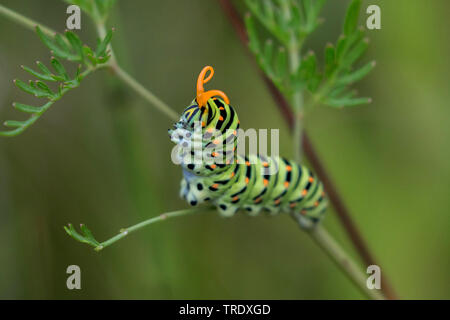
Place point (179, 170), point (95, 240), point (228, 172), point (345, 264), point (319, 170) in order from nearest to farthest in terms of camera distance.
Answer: point (95, 240) < point (228, 172) < point (345, 264) < point (319, 170) < point (179, 170)

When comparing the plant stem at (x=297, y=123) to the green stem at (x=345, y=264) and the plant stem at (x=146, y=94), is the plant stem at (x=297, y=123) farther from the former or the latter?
the plant stem at (x=146, y=94)

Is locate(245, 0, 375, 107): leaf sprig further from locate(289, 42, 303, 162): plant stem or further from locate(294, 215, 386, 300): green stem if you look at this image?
locate(294, 215, 386, 300): green stem

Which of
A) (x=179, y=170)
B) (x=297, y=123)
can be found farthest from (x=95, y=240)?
(x=179, y=170)

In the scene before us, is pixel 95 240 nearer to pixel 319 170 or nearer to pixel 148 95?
pixel 148 95

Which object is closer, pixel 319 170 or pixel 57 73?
pixel 57 73

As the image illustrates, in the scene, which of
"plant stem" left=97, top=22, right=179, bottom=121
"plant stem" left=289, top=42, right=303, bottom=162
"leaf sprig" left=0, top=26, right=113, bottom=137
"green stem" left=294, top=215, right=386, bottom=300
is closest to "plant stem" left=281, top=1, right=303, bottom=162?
"plant stem" left=289, top=42, right=303, bottom=162

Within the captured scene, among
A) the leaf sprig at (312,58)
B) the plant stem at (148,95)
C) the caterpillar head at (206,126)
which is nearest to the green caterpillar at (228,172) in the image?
the caterpillar head at (206,126)
